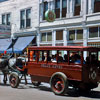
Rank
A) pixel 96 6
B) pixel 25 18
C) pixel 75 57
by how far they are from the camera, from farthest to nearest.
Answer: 1. pixel 25 18
2. pixel 96 6
3. pixel 75 57

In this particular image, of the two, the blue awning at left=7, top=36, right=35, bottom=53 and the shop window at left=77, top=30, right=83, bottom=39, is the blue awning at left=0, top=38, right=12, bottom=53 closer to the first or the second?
the blue awning at left=7, top=36, right=35, bottom=53

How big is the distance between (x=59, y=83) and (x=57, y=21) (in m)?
13.1

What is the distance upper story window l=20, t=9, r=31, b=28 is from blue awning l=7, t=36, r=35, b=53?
4.93 feet

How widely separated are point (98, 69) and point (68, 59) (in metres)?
1.30

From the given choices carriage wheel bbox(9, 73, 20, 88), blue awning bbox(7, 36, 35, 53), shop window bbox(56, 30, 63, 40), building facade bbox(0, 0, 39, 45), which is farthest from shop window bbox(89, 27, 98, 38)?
carriage wheel bbox(9, 73, 20, 88)

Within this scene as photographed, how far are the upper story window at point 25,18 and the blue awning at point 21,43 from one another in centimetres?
150

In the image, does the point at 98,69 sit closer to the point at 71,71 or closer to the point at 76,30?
the point at 71,71

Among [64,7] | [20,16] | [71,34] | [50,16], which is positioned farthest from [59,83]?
[20,16]

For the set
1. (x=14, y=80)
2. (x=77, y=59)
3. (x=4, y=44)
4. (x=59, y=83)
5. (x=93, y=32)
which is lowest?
(x=14, y=80)

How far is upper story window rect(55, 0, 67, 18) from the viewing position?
21.5 m

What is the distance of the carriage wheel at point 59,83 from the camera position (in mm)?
8930

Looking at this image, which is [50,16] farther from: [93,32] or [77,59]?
[77,59]

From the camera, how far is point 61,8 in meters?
21.7

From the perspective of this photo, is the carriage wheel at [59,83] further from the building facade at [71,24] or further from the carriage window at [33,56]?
the building facade at [71,24]
